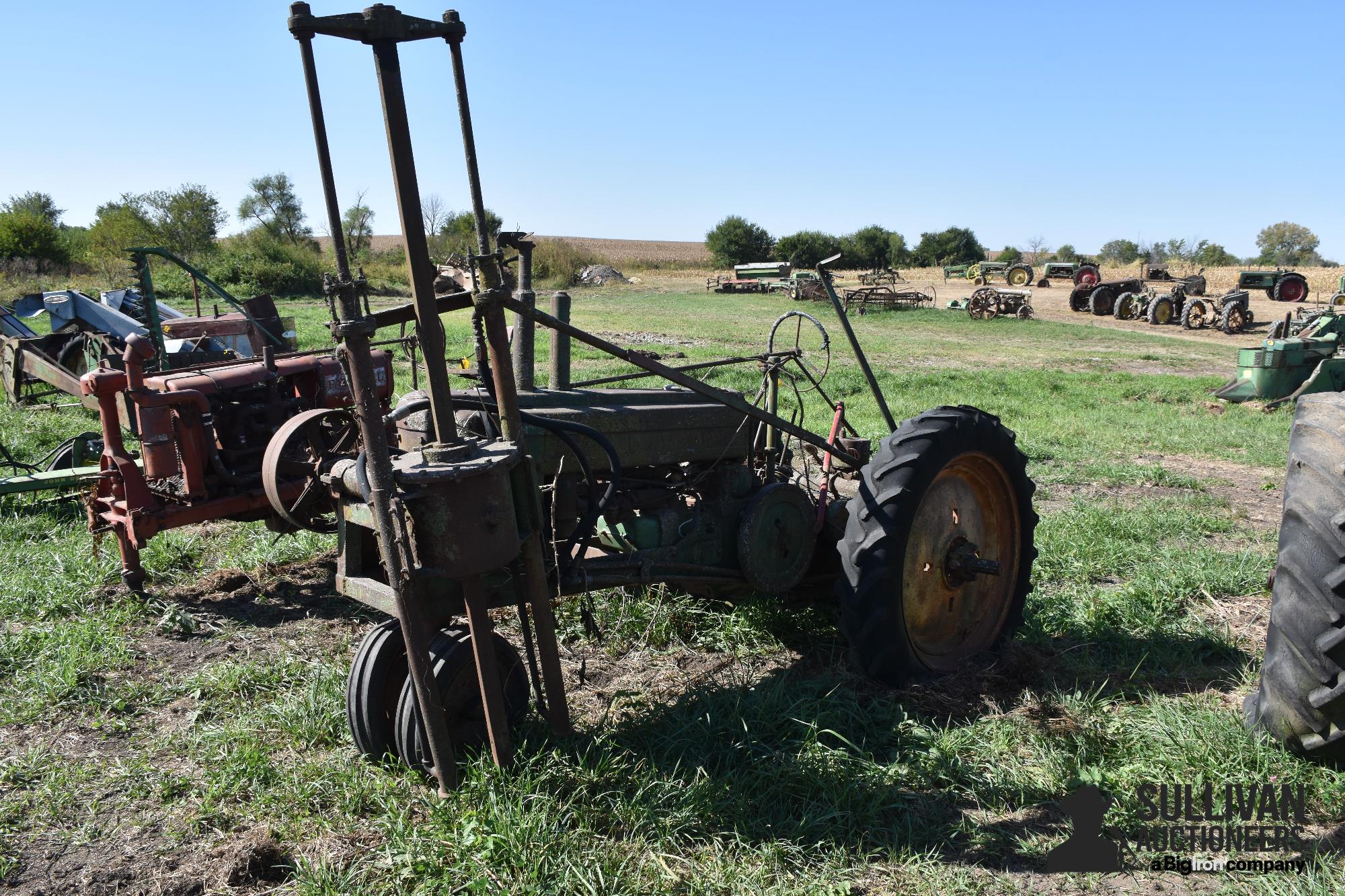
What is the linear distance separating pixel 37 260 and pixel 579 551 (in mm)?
44148

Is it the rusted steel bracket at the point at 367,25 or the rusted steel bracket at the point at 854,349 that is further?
the rusted steel bracket at the point at 854,349

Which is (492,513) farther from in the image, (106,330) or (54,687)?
(106,330)

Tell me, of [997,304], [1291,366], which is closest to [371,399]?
[1291,366]

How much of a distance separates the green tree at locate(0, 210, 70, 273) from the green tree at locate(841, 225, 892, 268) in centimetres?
4699

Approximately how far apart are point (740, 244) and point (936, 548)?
212 ft

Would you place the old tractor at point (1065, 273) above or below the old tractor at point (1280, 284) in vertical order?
above

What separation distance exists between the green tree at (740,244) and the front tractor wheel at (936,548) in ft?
208

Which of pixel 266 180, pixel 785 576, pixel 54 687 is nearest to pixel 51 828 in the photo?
pixel 54 687

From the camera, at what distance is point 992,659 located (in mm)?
4391

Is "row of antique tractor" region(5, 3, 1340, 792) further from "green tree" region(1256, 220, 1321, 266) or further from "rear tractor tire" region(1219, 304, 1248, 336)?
"green tree" region(1256, 220, 1321, 266)

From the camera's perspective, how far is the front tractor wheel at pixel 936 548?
3838 millimetres

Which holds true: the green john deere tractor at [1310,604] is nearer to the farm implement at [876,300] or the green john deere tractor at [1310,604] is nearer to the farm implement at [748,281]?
the farm implement at [876,300]

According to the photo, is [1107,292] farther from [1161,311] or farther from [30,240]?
[30,240]

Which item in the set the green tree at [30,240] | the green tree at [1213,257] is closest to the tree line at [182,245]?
the green tree at [30,240]
